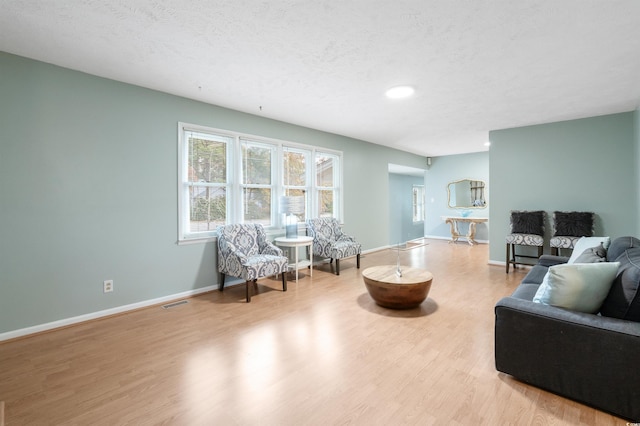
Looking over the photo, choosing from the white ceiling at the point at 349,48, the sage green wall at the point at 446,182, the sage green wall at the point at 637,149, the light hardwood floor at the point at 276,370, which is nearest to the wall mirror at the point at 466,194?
the sage green wall at the point at 446,182

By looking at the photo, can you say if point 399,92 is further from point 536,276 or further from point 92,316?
point 92,316

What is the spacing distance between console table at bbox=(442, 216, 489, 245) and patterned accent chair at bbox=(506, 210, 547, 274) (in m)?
2.90

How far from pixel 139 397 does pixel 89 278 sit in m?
1.83

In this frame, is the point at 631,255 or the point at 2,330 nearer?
the point at 631,255

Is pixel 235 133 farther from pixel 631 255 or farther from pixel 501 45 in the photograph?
pixel 631 255

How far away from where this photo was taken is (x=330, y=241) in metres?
5.01

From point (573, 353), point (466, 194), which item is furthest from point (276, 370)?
point (466, 194)

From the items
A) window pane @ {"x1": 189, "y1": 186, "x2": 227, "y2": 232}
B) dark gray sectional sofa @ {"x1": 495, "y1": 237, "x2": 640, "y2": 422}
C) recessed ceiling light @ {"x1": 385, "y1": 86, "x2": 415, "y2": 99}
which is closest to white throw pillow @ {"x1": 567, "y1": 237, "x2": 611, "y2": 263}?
dark gray sectional sofa @ {"x1": 495, "y1": 237, "x2": 640, "y2": 422}

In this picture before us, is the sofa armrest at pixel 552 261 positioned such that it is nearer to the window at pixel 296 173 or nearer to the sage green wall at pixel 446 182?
the window at pixel 296 173

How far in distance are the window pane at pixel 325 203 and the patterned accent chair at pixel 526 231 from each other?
323cm

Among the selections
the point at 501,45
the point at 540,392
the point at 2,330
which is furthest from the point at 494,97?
the point at 2,330

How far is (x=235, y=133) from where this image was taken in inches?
169

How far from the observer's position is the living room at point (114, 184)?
2.73m

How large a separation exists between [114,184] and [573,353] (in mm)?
4223
